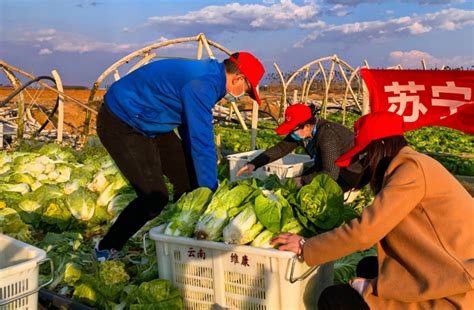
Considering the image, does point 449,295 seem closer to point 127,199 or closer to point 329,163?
point 329,163

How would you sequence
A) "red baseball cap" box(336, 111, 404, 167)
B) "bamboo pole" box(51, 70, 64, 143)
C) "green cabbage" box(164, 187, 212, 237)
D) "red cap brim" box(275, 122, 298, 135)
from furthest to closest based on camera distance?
"bamboo pole" box(51, 70, 64, 143) → "red cap brim" box(275, 122, 298, 135) → "green cabbage" box(164, 187, 212, 237) → "red baseball cap" box(336, 111, 404, 167)

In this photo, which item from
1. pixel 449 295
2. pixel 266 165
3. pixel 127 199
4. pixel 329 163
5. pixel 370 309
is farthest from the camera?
pixel 266 165

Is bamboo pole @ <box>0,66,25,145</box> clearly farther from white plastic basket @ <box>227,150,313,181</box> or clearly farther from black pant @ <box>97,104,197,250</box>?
black pant @ <box>97,104,197,250</box>

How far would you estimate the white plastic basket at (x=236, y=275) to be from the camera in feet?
8.82

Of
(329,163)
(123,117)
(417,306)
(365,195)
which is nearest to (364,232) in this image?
(417,306)

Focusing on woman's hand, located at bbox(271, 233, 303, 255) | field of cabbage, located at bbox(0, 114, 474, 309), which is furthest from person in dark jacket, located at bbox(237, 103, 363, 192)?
woman's hand, located at bbox(271, 233, 303, 255)

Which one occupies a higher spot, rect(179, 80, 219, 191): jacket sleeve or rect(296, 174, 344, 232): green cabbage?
rect(179, 80, 219, 191): jacket sleeve

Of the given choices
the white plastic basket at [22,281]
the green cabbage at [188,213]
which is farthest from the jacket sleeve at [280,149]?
the white plastic basket at [22,281]

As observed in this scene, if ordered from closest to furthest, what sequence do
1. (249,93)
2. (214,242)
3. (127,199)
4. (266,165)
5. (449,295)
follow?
(449,295), (214,242), (249,93), (127,199), (266,165)

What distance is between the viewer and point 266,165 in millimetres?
6023

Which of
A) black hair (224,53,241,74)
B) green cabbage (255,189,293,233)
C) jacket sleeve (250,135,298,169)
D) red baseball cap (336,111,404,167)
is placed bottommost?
jacket sleeve (250,135,298,169)

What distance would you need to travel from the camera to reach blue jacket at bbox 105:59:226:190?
3.44 meters

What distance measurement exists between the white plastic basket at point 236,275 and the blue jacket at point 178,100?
0.68 meters

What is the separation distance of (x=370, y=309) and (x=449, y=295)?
398 millimetres
